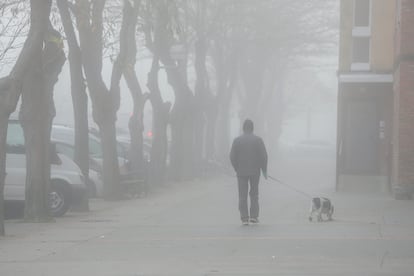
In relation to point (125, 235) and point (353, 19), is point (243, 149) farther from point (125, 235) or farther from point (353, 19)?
point (353, 19)

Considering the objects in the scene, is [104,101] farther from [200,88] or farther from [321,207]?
[200,88]

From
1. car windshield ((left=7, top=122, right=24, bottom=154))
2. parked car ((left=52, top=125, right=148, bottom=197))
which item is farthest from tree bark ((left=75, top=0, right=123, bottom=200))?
car windshield ((left=7, top=122, right=24, bottom=154))

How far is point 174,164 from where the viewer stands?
36875 mm

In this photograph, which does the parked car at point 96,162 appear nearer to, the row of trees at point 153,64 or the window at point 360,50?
the row of trees at point 153,64

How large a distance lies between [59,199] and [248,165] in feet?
17.4

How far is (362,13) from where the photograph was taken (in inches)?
1157

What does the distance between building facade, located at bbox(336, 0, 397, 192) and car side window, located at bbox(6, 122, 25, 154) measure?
10.6m

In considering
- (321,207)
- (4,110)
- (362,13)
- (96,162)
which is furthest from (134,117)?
(4,110)

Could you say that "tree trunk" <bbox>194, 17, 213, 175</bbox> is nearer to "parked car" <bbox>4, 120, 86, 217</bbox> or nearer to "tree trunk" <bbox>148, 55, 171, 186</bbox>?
"tree trunk" <bbox>148, 55, 171, 186</bbox>

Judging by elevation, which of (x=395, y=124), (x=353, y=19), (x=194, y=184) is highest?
(x=353, y=19)

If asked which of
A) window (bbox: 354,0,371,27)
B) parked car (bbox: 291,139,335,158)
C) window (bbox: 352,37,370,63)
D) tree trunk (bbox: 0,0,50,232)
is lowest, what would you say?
parked car (bbox: 291,139,335,158)

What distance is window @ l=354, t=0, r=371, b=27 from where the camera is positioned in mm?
29344

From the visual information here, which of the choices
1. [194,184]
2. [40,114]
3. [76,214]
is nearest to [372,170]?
[194,184]

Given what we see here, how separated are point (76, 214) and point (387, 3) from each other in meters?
12.3
